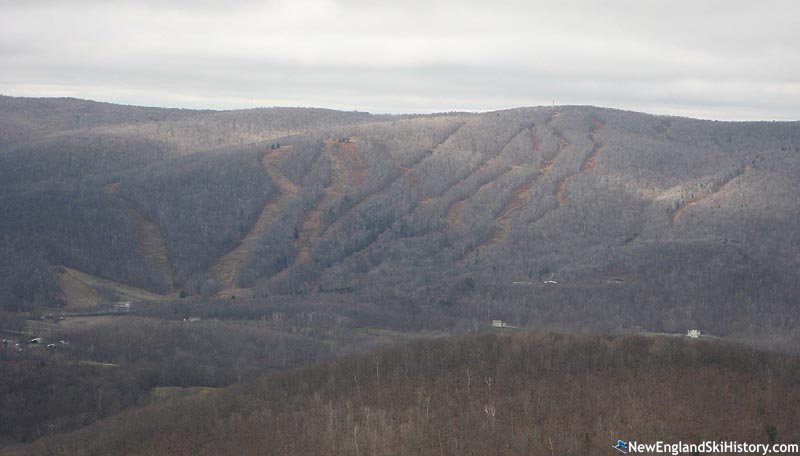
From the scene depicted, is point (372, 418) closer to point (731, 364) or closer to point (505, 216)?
point (731, 364)

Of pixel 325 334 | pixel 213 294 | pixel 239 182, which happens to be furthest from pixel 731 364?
pixel 239 182

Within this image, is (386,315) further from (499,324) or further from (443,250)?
(443,250)

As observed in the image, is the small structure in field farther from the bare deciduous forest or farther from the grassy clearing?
the grassy clearing

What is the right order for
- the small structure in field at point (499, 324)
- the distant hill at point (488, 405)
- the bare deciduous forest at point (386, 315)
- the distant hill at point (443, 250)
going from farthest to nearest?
the distant hill at point (443, 250)
the small structure in field at point (499, 324)
the bare deciduous forest at point (386, 315)
the distant hill at point (488, 405)

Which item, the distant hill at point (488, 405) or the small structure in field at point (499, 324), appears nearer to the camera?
the distant hill at point (488, 405)

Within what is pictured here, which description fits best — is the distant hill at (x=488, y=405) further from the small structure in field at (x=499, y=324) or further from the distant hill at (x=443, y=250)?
the distant hill at (x=443, y=250)

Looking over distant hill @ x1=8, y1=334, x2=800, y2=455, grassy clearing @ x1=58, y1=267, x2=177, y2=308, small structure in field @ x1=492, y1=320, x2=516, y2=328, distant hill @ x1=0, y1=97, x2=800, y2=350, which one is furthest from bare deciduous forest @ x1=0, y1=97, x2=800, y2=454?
small structure in field @ x1=492, y1=320, x2=516, y2=328

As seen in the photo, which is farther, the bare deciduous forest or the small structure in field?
the small structure in field

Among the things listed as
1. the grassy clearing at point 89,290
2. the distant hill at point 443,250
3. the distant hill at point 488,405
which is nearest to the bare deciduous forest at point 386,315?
the distant hill at point 488,405
